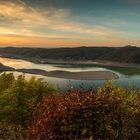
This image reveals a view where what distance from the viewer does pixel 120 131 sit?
111ft

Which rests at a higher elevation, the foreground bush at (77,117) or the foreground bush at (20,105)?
the foreground bush at (77,117)

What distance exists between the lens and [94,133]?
28141mm

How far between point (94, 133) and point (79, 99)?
2888 mm

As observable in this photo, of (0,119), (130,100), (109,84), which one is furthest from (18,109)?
(130,100)

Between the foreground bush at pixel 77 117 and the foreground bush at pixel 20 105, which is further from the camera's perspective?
the foreground bush at pixel 20 105

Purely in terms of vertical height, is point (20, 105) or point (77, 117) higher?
point (77, 117)

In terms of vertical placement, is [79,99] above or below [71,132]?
above

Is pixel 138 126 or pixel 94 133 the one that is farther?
pixel 138 126

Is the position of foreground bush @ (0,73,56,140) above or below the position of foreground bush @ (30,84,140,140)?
below

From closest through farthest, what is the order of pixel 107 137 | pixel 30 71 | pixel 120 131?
pixel 107 137 → pixel 120 131 → pixel 30 71

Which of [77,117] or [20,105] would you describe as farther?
[20,105]

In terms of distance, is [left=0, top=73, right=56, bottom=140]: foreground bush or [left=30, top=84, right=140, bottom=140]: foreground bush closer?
[left=30, top=84, right=140, bottom=140]: foreground bush

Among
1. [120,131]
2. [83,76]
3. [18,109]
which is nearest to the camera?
[120,131]

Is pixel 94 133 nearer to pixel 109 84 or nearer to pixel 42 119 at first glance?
pixel 42 119
